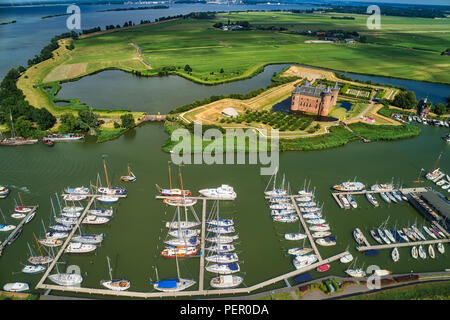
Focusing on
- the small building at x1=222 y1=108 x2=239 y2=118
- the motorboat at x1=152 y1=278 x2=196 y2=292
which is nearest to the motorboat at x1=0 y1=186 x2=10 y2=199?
the motorboat at x1=152 y1=278 x2=196 y2=292

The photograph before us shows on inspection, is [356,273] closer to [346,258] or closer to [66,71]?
[346,258]

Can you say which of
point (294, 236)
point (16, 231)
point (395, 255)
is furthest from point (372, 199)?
point (16, 231)

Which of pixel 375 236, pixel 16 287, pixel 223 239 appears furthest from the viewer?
pixel 375 236

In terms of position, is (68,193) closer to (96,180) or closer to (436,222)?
(96,180)

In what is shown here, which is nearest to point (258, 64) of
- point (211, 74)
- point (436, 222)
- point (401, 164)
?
point (211, 74)

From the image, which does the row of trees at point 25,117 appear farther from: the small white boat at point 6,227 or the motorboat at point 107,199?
the motorboat at point 107,199

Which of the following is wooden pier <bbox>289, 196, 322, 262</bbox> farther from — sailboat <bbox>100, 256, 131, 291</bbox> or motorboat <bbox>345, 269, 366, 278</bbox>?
sailboat <bbox>100, 256, 131, 291</bbox>
